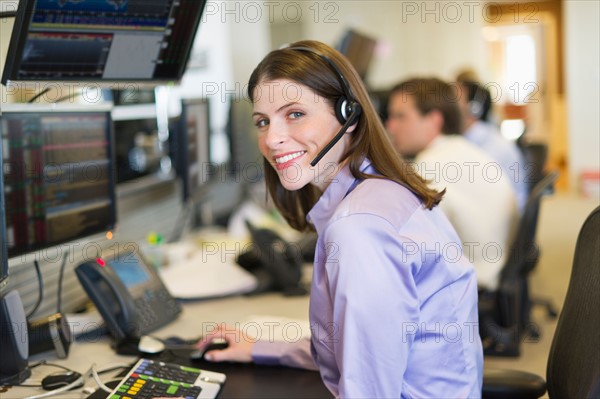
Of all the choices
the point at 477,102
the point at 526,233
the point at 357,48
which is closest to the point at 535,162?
the point at 477,102

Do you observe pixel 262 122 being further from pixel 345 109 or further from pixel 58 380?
pixel 58 380

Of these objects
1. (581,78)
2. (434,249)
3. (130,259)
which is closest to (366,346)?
(434,249)

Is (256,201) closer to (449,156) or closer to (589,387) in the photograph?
(449,156)

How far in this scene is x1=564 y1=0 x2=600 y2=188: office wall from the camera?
7.60 meters

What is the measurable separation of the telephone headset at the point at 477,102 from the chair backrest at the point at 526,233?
190 cm

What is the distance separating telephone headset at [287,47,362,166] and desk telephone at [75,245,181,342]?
63 centimetres

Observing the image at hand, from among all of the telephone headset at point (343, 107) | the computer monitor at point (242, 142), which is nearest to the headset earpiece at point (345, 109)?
the telephone headset at point (343, 107)

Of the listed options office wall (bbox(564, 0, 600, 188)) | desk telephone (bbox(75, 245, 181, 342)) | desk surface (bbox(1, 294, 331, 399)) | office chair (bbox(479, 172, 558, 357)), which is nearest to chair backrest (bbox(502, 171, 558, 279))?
office chair (bbox(479, 172, 558, 357))

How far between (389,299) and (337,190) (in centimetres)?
31

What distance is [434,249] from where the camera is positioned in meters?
1.17

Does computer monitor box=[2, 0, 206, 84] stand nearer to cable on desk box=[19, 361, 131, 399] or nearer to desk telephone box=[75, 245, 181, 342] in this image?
desk telephone box=[75, 245, 181, 342]

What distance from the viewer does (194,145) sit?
2.40m

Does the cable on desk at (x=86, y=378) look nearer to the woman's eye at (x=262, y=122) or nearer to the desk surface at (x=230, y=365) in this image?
the desk surface at (x=230, y=365)

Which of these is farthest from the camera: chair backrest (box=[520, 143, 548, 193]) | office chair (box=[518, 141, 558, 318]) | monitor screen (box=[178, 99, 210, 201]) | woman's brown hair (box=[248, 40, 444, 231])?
chair backrest (box=[520, 143, 548, 193])
